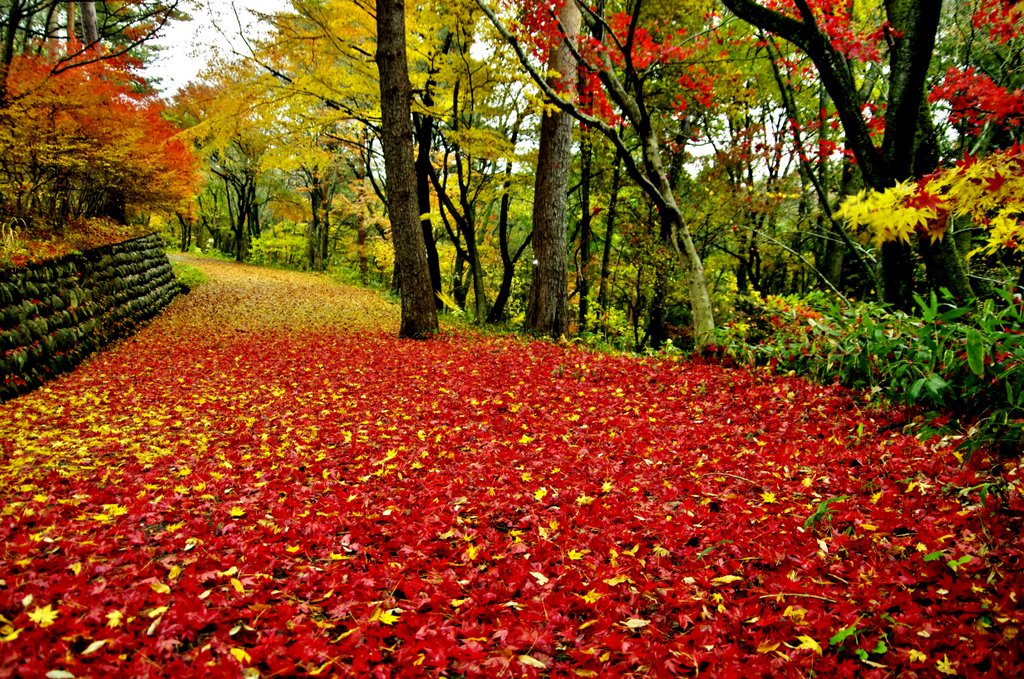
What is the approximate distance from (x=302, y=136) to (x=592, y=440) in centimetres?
1067

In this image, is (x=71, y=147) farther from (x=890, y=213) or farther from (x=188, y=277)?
(x=890, y=213)

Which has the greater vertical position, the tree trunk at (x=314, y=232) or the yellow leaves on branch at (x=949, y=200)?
the tree trunk at (x=314, y=232)

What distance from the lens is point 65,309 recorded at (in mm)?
7016

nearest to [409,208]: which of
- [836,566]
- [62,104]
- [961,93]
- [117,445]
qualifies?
[117,445]

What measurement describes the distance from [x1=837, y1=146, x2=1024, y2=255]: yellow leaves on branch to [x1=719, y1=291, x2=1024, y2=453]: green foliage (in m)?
0.95

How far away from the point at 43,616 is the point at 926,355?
225 inches

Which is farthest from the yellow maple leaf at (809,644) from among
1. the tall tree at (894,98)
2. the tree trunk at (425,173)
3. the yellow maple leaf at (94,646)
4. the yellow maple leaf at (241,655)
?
the tree trunk at (425,173)

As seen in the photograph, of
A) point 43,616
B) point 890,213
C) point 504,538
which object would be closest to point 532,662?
point 504,538

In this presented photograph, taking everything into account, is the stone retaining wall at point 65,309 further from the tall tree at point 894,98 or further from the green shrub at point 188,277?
the tall tree at point 894,98

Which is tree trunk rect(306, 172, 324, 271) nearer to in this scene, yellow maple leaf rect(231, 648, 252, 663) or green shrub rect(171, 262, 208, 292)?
green shrub rect(171, 262, 208, 292)

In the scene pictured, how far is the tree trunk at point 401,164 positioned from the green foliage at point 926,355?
15.5 ft

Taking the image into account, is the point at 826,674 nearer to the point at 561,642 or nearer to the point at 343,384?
the point at 561,642

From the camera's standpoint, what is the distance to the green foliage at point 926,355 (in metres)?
3.22

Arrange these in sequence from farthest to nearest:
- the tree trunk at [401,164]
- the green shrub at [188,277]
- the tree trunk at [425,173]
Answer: the green shrub at [188,277], the tree trunk at [425,173], the tree trunk at [401,164]
